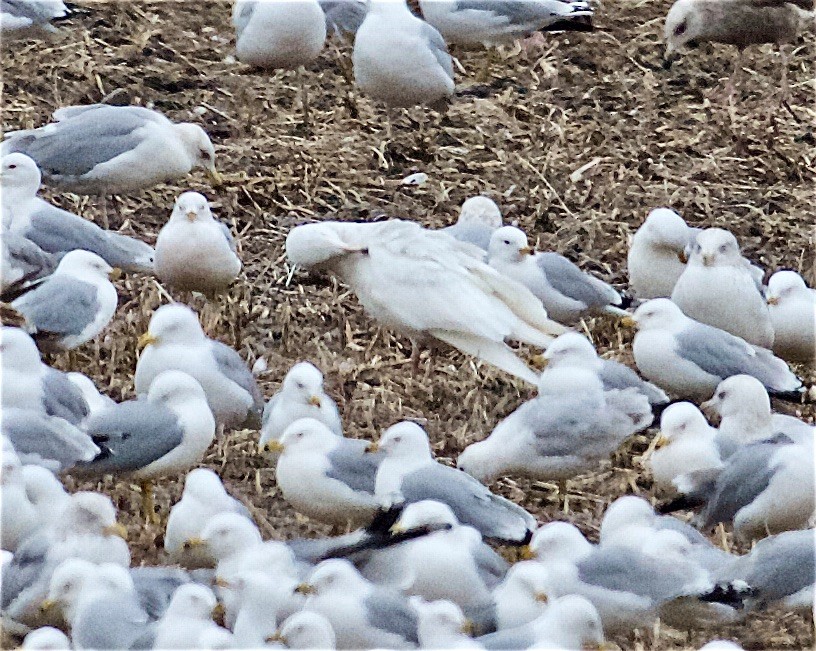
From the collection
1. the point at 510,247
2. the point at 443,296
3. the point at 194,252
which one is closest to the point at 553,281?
the point at 510,247

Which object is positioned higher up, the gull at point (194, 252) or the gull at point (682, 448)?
the gull at point (682, 448)

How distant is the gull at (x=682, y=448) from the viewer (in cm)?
460

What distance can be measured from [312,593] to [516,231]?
7.38 feet

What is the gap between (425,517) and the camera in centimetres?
410

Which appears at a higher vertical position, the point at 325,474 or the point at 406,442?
the point at 406,442

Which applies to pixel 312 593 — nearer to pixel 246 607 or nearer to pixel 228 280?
pixel 246 607

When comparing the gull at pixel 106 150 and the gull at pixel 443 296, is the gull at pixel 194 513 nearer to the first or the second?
the gull at pixel 443 296

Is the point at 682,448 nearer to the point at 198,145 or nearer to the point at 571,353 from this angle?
the point at 571,353

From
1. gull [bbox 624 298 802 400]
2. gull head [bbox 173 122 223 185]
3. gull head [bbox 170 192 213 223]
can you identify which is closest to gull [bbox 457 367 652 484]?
gull [bbox 624 298 802 400]

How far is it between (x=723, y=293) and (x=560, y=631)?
214 cm

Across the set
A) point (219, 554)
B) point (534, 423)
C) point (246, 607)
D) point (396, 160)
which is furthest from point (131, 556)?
point (396, 160)

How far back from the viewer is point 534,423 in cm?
471

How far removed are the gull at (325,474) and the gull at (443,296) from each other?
0.91 meters

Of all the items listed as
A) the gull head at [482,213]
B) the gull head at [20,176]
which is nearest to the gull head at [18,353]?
the gull head at [20,176]
